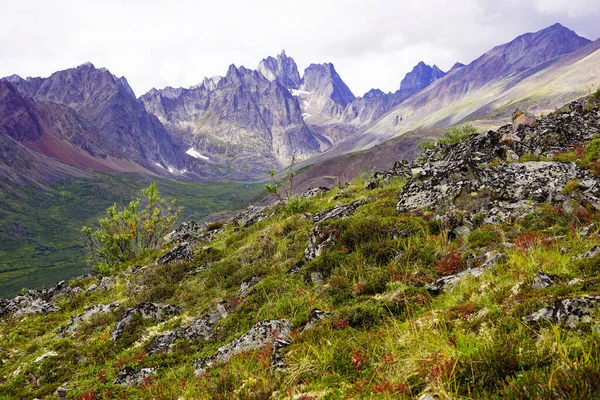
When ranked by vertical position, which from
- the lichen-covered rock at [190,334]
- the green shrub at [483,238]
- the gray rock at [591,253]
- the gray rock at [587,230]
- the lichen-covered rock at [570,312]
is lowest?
the lichen-covered rock at [190,334]

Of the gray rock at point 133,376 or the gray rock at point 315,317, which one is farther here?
the gray rock at point 133,376

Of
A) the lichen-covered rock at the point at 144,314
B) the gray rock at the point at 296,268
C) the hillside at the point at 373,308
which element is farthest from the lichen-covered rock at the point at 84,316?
the gray rock at the point at 296,268

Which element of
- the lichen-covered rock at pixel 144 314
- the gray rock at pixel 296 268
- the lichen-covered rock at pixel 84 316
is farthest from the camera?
the lichen-covered rock at pixel 84 316

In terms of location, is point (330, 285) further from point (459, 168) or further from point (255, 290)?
point (459, 168)

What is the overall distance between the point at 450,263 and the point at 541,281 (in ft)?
11.6

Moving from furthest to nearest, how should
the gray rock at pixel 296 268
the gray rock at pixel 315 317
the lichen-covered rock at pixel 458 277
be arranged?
the gray rock at pixel 296 268, the lichen-covered rock at pixel 458 277, the gray rock at pixel 315 317

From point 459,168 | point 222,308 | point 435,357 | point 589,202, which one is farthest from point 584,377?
point 459,168

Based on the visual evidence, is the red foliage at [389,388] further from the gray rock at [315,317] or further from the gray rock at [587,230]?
the gray rock at [587,230]

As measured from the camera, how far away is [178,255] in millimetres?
21344

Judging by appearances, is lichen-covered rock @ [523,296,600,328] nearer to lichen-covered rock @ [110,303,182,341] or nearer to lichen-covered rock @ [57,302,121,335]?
lichen-covered rock @ [110,303,182,341]

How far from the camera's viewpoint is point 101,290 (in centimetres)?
2020

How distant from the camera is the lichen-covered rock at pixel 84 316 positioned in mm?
14781

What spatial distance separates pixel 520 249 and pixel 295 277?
6933 millimetres

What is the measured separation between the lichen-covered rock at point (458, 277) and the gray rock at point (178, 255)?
15.8 metres
